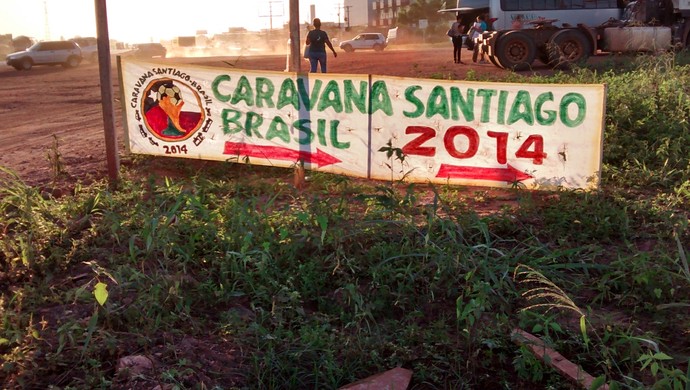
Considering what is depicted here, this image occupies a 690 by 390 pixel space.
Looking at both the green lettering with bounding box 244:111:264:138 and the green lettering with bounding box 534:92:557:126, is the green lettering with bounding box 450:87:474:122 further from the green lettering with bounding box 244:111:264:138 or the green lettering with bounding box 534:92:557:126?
the green lettering with bounding box 244:111:264:138

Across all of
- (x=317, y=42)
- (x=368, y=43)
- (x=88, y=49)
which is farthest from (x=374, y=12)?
(x=317, y=42)

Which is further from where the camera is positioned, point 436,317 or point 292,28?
point 292,28

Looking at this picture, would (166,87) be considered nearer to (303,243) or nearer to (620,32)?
(303,243)

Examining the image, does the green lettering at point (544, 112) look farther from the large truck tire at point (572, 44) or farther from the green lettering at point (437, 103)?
the large truck tire at point (572, 44)

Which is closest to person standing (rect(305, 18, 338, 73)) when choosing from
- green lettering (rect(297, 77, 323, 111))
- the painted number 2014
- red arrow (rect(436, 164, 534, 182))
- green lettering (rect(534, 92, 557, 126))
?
green lettering (rect(297, 77, 323, 111))

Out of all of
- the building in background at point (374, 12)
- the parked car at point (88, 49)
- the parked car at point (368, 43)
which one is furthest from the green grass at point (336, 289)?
the building in background at point (374, 12)

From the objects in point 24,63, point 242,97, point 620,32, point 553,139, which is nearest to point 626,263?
point 553,139

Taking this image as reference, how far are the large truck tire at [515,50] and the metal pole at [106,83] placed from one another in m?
13.7

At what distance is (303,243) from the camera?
471 cm

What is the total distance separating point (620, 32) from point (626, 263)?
16.0m

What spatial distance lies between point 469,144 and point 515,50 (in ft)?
42.8

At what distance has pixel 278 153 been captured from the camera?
718 cm

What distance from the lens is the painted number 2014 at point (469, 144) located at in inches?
254

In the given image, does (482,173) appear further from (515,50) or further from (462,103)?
(515,50)
